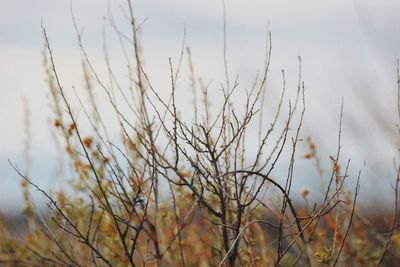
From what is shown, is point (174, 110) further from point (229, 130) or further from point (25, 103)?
point (25, 103)

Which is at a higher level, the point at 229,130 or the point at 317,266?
the point at 229,130

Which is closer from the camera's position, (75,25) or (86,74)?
(75,25)

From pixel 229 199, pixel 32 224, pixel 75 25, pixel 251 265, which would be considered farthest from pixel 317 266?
pixel 32 224

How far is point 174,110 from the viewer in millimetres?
4332

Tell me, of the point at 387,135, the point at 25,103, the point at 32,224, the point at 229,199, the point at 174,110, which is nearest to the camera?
the point at 174,110

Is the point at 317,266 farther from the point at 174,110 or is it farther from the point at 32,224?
the point at 32,224

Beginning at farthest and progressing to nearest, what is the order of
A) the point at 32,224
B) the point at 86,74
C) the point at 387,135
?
1. the point at 32,224
2. the point at 387,135
3. the point at 86,74

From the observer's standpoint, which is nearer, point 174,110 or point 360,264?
point 174,110

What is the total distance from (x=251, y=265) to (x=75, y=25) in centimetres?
205

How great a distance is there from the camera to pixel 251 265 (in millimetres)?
4855

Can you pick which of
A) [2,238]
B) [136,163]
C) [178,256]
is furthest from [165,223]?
[2,238]

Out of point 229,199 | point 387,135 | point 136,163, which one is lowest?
point 229,199

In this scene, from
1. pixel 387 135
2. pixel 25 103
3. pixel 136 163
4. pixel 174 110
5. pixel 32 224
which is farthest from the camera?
pixel 25 103

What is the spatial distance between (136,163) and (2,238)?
2.69m
